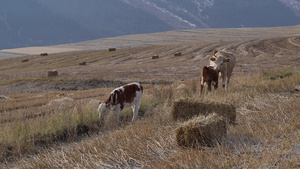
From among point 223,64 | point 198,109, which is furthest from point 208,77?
point 198,109

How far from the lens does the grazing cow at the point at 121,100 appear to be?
6.93m

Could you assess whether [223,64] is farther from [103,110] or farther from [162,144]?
[162,144]

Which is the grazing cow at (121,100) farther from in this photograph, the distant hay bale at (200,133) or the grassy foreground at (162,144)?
the distant hay bale at (200,133)

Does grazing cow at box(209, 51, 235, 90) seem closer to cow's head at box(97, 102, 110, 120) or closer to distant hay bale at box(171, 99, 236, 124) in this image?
distant hay bale at box(171, 99, 236, 124)

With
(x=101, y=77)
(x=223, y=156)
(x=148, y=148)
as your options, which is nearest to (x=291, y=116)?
(x=223, y=156)

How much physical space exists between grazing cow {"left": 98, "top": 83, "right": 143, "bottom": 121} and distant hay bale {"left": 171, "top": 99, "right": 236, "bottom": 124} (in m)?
1.93

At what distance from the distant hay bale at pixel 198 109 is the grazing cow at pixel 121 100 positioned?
1.93 m

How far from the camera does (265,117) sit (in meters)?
4.51

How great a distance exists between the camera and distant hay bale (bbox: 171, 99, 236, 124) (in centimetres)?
498

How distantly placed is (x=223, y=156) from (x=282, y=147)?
654 mm

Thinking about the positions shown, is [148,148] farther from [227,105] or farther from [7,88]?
[7,88]

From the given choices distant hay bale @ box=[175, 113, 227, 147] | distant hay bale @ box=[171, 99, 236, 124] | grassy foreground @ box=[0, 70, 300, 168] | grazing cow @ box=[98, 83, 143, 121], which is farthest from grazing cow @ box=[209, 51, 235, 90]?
distant hay bale @ box=[175, 113, 227, 147]

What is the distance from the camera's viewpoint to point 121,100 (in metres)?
7.11

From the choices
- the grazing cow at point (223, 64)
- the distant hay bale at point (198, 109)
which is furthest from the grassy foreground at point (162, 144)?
the grazing cow at point (223, 64)
